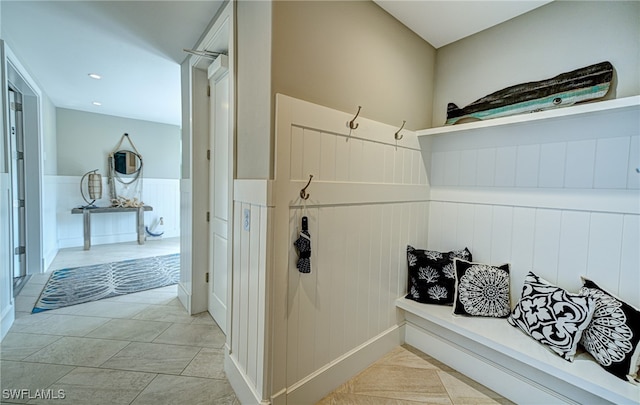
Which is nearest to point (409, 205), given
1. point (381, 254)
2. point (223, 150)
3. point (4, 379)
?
point (381, 254)

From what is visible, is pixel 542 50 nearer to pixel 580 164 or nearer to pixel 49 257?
pixel 580 164

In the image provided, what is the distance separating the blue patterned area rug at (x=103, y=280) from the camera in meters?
2.66

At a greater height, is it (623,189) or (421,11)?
(421,11)

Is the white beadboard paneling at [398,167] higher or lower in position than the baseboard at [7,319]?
higher

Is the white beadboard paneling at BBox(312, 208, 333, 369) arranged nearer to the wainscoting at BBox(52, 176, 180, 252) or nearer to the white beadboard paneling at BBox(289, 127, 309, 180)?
the white beadboard paneling at BBox(289, 127, 309, 180)

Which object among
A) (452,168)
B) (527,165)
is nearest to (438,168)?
(452,168)

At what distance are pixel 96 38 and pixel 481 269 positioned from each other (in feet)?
11.5

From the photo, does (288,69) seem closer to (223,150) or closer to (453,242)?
(223,150)

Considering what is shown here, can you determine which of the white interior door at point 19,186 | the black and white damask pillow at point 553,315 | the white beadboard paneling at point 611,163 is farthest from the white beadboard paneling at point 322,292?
the white interior door at point 19,186

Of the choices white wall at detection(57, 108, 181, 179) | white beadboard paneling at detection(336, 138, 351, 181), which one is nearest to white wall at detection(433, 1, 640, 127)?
white beadboard paneling at detection(336, 138, 351, 181)

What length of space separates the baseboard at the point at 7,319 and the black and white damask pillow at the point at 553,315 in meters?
3.52

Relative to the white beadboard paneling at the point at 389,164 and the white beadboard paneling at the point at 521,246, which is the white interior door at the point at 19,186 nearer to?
the white beadboard paneling at the point at 389,164

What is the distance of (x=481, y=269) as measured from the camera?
1732mm

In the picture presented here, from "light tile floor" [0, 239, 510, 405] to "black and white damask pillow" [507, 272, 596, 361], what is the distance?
0.45 meters
